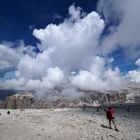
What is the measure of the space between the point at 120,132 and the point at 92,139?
16.3 feet

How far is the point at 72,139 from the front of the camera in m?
23.5

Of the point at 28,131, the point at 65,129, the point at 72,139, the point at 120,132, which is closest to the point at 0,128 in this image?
the point at 28,131

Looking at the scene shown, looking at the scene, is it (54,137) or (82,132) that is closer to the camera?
(54,137)

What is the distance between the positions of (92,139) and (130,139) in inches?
160

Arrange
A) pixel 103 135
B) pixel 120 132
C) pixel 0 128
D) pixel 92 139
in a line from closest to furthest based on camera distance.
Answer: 1. pixel 92 139
2. pixel 103 135
3. pixel 120 132
4. pixel 0 128

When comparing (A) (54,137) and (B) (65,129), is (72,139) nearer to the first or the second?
(A) (54,137)

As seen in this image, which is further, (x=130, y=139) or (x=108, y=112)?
(x=108, y=112)

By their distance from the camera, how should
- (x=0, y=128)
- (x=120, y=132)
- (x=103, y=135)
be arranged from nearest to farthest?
(x=103, y=135)
(x=120, y=132)
(x=0, y=128)

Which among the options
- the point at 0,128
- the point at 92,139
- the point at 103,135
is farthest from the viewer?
the point at 0,128

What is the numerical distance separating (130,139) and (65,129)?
8.21 m

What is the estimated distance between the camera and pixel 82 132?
26.1 meters

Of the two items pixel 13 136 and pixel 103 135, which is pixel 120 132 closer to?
pixel 103 135

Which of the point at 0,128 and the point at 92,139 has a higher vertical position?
the point at 0,128

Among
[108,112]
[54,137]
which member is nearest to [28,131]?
[54,137]
